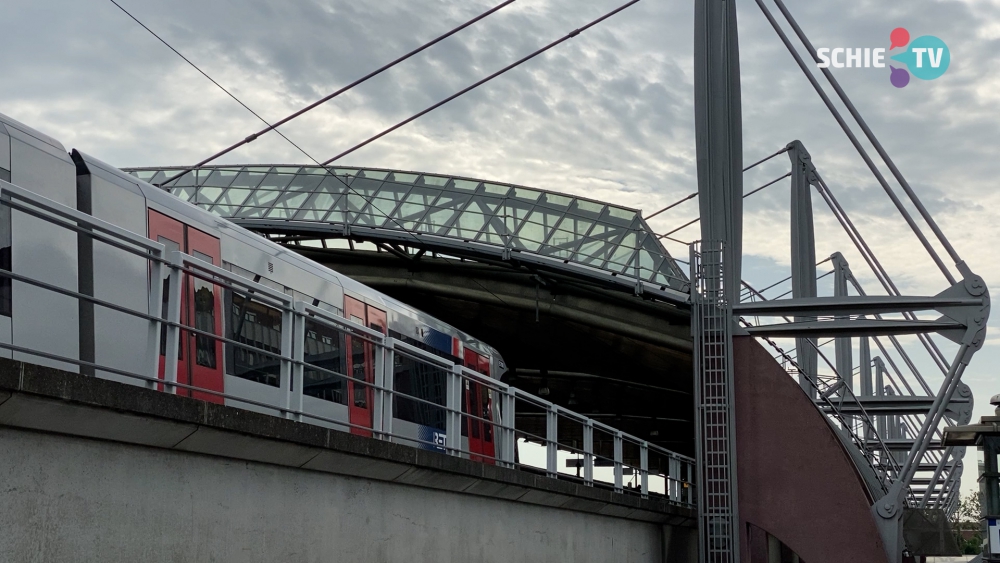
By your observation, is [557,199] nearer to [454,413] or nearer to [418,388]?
A: [418,388]

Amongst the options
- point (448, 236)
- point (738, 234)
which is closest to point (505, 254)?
point (448, 236)

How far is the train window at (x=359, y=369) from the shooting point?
10266 mm

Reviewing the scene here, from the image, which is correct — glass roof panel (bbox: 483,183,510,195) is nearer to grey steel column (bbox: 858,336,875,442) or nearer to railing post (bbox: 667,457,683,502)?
railing post (bbox: 667,457,683,502)

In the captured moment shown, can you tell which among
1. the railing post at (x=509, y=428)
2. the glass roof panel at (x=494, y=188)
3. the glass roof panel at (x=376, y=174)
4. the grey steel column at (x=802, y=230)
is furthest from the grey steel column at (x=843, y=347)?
the railing post at (x=509, y=428)

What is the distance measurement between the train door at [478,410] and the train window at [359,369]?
5.65 meters

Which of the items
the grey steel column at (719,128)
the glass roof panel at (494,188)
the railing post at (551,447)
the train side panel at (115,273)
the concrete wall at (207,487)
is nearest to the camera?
the concrete wall at (207,487)

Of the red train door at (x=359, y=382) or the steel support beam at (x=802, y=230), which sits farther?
the steel support beam at (x=802, y=230)

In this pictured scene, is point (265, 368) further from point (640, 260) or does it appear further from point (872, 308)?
point (640, 260)

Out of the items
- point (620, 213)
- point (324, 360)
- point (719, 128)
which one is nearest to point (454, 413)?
point (324, 360)

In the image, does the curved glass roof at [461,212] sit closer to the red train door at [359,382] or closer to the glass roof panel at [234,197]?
the glass roof panel at [234,197]

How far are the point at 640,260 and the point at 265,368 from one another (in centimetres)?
1878

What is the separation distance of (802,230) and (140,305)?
1257 inches

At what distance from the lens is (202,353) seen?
33.8ft

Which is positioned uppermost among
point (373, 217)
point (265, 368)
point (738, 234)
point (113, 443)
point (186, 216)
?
point (373, 217)
